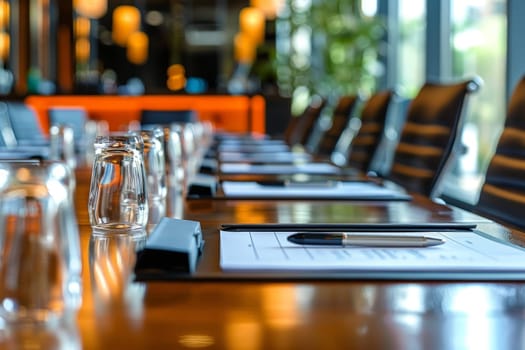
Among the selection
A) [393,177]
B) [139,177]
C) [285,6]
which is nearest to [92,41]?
[285,6]

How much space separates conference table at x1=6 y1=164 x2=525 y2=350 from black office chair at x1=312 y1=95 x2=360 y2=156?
3.04 meters

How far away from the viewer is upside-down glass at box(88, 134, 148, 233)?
1035 mm

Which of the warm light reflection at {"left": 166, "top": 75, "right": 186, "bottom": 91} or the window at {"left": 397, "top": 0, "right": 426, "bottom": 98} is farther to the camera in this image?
the warm light reflection at {"left": 166, "top": 75, "right": 186, "bottom": 91}

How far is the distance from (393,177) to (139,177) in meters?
1.59

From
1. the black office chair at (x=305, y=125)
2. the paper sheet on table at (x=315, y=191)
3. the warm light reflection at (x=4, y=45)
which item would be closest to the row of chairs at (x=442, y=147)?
the paper sheet on table at (x=315, y=191)

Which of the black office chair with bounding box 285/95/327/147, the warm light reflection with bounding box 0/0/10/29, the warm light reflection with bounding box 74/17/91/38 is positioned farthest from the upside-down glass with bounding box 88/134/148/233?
the warm light reflection with bounding box 74/17/91/38

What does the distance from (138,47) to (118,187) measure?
14069mm

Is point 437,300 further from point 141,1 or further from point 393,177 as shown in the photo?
point 141,1

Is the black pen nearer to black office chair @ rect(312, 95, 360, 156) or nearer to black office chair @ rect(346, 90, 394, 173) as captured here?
black office chair @ rect(346, 90, 394, 173)

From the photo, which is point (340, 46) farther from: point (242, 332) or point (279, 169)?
point (242, 332)

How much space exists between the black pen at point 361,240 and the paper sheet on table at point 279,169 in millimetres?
1228

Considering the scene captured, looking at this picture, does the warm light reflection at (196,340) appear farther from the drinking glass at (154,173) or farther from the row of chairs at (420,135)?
the row of chairs at (420,135)

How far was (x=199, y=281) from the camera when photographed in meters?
0.73

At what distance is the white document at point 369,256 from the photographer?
0.77 meters
